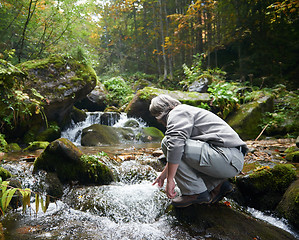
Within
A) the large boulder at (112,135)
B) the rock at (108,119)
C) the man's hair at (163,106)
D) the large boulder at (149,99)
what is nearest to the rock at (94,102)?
the rock at (108,119)

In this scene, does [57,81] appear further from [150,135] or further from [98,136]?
[150,135]

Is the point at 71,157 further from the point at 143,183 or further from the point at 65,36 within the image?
the point at 65,36

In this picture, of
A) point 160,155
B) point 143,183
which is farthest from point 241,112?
point 143,183

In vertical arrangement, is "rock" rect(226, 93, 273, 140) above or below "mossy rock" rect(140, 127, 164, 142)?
above

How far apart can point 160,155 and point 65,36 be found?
7.18 metres

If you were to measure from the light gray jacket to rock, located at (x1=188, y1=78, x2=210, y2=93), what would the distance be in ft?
25.5

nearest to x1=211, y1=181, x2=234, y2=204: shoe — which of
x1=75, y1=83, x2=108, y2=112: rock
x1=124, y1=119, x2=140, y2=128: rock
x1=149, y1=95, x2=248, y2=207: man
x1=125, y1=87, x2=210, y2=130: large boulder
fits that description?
x1=149, y1=95, x2=248, y2=207: man

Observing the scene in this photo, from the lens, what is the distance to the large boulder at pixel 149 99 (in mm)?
7969

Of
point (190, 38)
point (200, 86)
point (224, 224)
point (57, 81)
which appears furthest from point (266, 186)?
point (190, 38)

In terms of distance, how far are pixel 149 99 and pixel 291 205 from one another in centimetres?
686

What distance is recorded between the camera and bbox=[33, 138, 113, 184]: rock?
305 centimetres

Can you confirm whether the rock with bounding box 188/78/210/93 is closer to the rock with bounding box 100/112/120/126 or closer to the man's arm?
the rock with bounding box 100/112/120/126

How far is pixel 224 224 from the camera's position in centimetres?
201

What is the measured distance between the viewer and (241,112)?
7.06 meters
